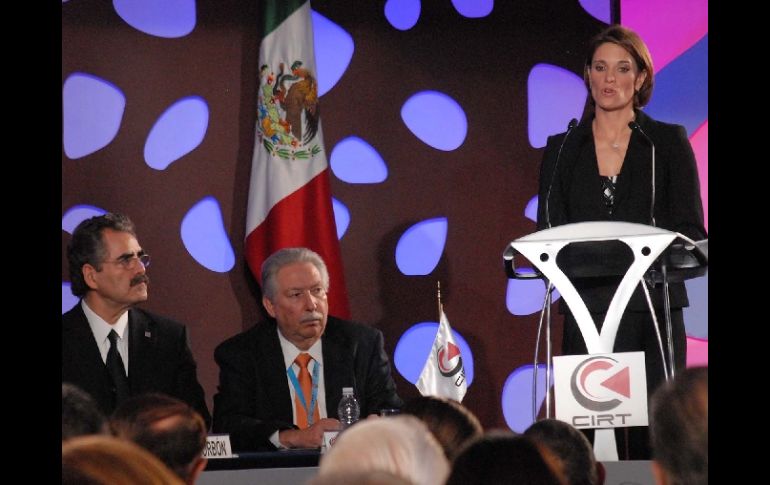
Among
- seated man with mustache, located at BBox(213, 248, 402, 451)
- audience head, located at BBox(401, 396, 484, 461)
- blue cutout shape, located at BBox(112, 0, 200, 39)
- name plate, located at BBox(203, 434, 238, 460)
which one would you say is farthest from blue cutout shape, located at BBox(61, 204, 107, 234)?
audience head, located at BBox(401, 396, 484, 461)

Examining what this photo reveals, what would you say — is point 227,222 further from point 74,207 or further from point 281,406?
point 281,406

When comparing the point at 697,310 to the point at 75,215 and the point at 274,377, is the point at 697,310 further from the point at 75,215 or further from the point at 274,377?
the point at 75,215

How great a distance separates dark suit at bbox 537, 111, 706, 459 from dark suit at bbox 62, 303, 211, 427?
1.42 m

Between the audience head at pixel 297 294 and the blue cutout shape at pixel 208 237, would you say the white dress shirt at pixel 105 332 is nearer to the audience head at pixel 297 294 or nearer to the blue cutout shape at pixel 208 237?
the audience head at pixel 297 294

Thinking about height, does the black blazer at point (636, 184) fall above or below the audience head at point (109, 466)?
above

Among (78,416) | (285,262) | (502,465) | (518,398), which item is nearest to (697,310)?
(518,398)

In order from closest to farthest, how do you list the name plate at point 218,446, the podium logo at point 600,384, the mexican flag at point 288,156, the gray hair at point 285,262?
1. the podium logo at point 600,384
2. the name plate at point 218,446
3. the gray hair at point 285,262
4. the mexican flag at point 288,156

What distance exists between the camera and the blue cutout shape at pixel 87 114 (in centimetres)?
508

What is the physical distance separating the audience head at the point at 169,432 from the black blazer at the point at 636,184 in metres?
1.44

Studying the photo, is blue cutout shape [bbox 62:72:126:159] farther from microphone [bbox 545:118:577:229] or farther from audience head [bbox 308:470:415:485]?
audience head [bbox 308:470:415:485]

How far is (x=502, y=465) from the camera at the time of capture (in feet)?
4.21

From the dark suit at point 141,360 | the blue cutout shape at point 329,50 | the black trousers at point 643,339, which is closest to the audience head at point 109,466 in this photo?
the black trousers at point 643,339

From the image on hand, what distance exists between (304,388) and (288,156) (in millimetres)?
1315
